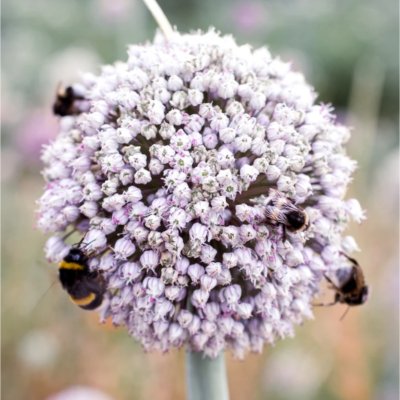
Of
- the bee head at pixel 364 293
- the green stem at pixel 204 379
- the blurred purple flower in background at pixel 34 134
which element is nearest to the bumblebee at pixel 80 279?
the green stem at pixel 204 379

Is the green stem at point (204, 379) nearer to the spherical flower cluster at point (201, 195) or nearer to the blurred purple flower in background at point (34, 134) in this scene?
the spherical flower cluster at point (201, 195)

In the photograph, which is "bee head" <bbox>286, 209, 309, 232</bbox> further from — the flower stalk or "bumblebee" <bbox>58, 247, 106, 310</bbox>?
the flower stalk

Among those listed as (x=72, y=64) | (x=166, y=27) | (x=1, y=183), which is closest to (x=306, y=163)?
(x=166, y=27)

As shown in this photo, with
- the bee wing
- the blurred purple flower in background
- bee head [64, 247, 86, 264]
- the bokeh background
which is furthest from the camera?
the blurred purple flower in background

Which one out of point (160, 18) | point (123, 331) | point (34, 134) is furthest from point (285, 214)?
point (34, 134)

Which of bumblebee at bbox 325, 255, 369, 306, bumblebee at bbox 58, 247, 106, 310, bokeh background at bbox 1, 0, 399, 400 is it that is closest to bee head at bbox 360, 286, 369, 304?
bumblebee at bbox 325, 255, 369, 306

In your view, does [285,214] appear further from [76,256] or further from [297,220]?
[76,256]
